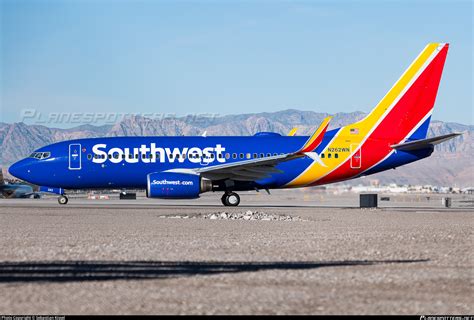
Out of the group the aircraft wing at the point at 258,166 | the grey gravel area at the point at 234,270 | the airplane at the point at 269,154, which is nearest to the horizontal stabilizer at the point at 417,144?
the airplane at the point at 269,154

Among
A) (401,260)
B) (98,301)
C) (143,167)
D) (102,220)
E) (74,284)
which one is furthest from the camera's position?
(143,167)

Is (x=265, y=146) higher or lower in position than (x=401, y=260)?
higher

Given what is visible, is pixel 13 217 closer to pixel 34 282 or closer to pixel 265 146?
pixel 265 146

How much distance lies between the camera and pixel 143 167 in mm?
47375

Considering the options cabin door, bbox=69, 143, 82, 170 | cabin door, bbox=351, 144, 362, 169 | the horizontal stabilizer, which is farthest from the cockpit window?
the horizontal stabilizer

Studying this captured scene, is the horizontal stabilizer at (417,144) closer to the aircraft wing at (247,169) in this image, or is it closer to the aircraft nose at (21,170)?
the aircraft wing at (247,169)

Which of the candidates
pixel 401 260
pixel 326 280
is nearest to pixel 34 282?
pixel 326 280

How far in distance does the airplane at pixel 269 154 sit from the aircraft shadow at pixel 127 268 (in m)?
29.4

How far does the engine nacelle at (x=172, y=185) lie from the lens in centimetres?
4494

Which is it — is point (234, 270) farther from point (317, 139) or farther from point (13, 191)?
point (13, 191)

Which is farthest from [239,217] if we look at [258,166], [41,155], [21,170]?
[21,170]

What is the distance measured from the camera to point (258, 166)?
46281mm

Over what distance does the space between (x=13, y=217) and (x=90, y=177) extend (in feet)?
44.0

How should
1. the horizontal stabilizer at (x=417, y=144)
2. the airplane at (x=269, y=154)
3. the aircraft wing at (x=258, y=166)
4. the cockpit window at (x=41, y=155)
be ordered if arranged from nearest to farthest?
the aircraft wing at (x=258, y=166)
the horizontal stabilizer at (x=417, y=144)
the airplane at (x=269, y=154)
the cockpit window at (x=41, y=155)
